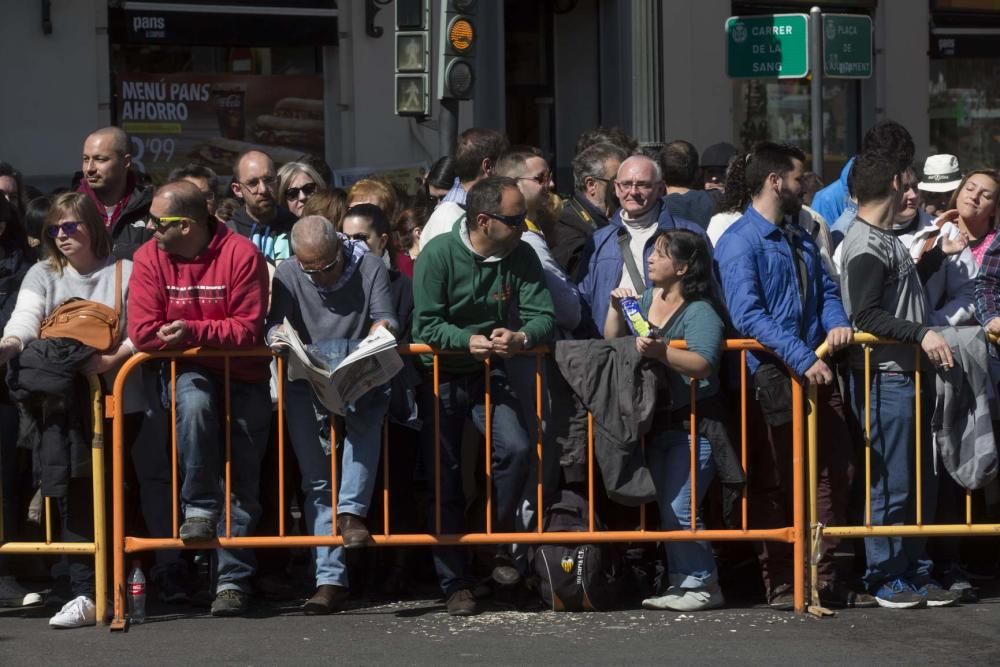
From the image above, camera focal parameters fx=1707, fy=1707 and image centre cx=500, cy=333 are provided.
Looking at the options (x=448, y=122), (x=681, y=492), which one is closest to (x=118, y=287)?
(x=681, y=492)

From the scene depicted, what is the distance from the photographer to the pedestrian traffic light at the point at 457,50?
39.6ft

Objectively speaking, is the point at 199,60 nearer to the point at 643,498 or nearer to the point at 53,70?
the point at 53,70

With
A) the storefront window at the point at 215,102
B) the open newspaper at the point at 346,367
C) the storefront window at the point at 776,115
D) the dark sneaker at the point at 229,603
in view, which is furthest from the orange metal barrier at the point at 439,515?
the storefront window at the point at 776,115

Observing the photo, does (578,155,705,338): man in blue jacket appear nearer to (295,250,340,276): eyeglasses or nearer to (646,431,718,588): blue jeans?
(646,431,718,588): blue jeans

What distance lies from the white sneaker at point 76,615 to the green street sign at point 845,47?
6676mm

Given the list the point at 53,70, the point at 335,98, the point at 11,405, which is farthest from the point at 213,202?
the point at 335,98

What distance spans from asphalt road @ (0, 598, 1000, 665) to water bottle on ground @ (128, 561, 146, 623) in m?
0.05

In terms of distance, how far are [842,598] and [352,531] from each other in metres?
2.22

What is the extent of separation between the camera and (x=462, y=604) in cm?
750

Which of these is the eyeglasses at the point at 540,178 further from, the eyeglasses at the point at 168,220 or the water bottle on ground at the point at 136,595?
the water bottle on ground at the point at 136,595

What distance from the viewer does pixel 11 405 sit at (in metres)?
7.62

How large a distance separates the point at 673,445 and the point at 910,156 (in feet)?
8.40

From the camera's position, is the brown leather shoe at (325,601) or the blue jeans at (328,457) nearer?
the blue jeans at (328,457)

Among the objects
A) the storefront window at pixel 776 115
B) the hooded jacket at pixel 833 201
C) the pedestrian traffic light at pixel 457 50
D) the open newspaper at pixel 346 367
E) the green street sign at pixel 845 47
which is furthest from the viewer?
the storefront window at pixel 776 115
